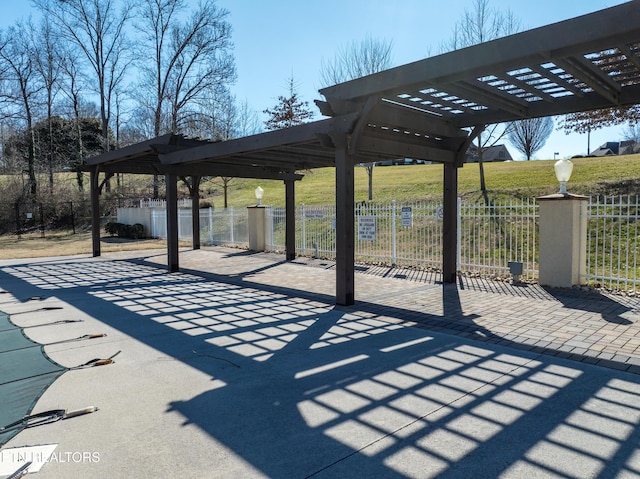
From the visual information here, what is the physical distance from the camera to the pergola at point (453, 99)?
4344 millimetres

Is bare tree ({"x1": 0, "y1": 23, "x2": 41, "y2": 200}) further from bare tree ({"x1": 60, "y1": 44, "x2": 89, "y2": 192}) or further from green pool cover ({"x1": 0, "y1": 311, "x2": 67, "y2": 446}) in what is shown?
green pool cover ({"x1": 0, "y1": 311, "x2": 67, "y2": 446})

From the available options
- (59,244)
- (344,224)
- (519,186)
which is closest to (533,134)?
(519,186)

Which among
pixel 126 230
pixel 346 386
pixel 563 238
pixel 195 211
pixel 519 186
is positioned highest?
pixel 519 186

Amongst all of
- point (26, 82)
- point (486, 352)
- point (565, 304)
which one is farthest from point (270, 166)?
point (26, 82)

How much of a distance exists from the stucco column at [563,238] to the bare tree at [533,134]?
92.6 feet

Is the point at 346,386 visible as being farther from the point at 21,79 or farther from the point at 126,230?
the point at 21,79

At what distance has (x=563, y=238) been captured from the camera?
25.1 ft

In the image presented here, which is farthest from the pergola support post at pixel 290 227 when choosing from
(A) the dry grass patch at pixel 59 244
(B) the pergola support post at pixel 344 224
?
(A) the dry grass patch at pixel 59 244

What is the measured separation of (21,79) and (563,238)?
29.9 m

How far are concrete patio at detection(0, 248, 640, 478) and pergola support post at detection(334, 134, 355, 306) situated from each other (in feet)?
1.08

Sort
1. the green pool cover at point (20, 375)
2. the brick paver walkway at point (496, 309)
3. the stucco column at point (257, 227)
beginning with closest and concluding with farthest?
the green pool cover at point (20, 375), the brick paver walkway at point (496, 309), the stucco column at point (257, 227)

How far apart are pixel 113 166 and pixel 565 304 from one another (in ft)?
44.7

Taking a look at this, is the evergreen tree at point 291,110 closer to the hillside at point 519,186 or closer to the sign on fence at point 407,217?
the hillside at point 519,186

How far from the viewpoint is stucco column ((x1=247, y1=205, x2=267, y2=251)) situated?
1503 cm
